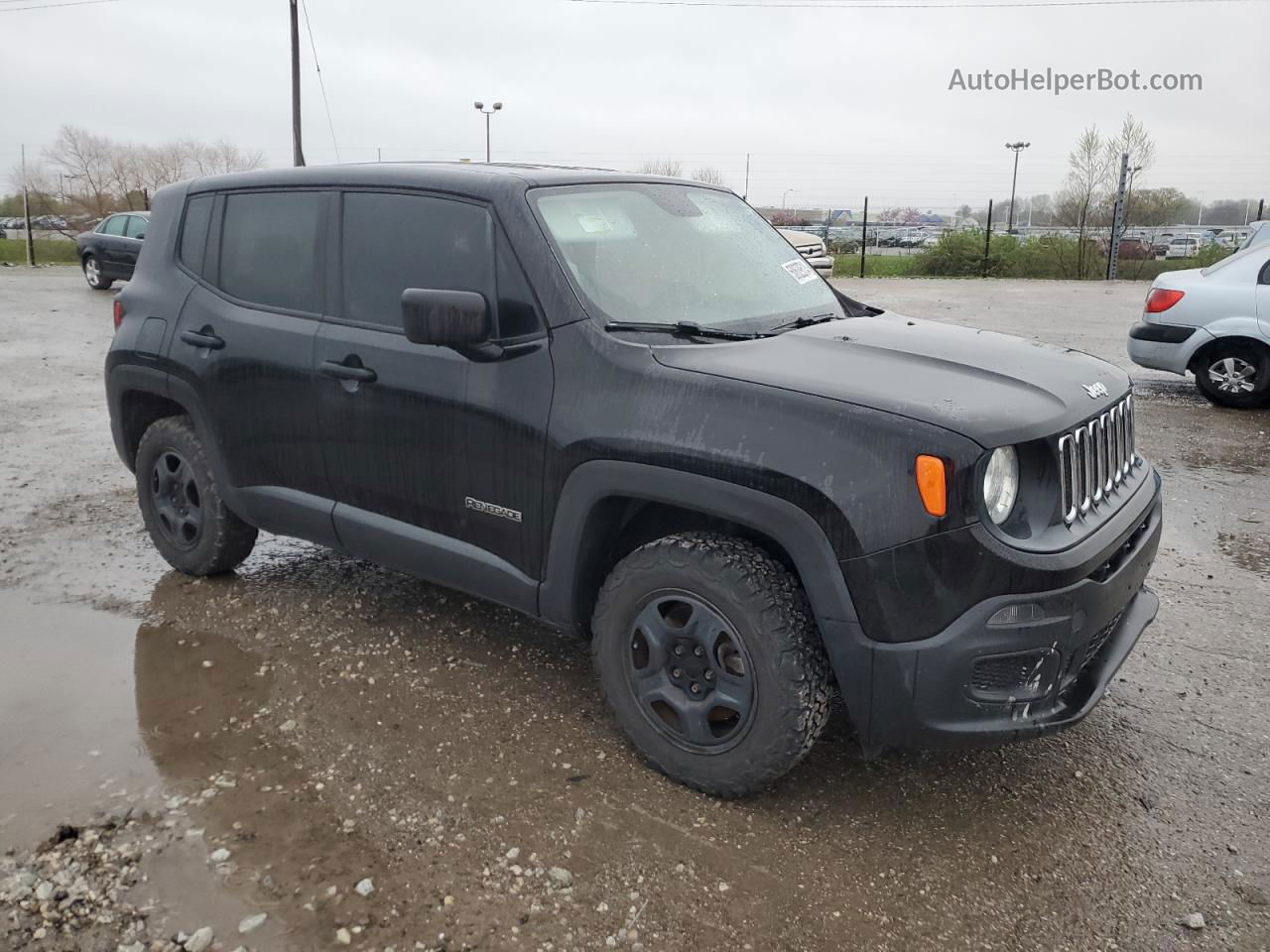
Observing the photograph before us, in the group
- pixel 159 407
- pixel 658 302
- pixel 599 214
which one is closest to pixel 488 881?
pixel 658 302

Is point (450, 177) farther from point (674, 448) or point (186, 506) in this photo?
point (186, 506)

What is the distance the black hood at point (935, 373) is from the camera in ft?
8.80

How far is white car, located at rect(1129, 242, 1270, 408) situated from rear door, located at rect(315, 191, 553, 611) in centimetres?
784

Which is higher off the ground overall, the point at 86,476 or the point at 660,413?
the point at 660,413

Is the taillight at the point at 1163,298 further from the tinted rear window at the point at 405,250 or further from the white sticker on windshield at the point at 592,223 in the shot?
the tinted rear window at the point at 405,250

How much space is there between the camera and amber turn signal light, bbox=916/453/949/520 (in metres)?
2.55

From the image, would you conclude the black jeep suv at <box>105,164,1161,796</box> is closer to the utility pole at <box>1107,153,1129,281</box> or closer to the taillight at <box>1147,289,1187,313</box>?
the taillight at <box>1147,289,1187,313</box>

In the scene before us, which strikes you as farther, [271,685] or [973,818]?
[271,685]

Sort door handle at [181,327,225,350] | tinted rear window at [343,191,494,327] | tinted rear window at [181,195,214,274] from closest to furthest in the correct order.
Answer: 1. tinted rear window at [343,191,494,327]
2. door handle at [181,327,225,350]
3. tinted rear window at [181,195,214,274]

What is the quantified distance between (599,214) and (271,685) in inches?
82.1

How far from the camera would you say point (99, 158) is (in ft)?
130

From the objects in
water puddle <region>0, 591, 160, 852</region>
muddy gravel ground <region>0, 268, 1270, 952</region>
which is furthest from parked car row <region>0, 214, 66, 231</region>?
muddy gravel ground <region>0, 268, 1270, 952</region>

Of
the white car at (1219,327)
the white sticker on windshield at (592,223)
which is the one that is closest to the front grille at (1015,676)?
the white sticker on windshield at (592,223)

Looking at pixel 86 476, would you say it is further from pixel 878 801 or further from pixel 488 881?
pixel 878 801
